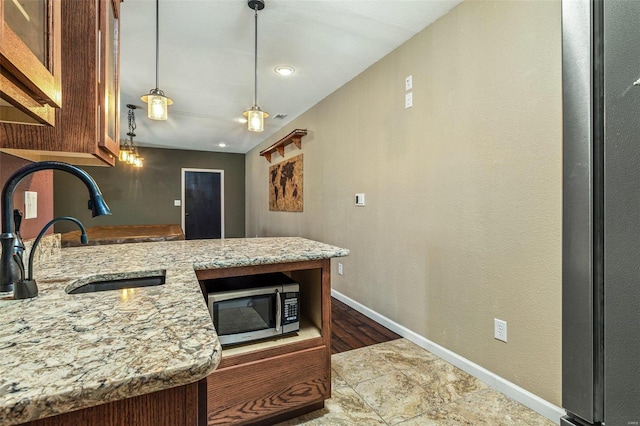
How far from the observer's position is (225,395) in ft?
4.37

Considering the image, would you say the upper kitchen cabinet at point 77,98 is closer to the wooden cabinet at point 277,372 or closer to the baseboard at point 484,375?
the wooden cabinet at point 277,372

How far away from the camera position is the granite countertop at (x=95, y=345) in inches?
16.8

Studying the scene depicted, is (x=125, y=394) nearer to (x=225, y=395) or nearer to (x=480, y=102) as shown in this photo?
(x=225, y=395)

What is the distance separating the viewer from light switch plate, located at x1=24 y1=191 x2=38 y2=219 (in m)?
1.31

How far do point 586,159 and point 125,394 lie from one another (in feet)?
2.75

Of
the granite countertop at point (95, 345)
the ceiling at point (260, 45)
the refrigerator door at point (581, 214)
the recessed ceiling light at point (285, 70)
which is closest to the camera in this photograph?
the granite countertop at point (95, 345)

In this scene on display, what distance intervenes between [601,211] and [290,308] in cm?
127

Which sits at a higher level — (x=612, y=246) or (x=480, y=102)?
(x=480, y=102)

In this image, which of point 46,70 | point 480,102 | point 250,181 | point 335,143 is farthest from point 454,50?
point 250,181

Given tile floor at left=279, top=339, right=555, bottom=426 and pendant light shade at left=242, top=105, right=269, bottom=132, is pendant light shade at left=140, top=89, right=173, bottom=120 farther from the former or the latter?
tile floor at left=279, top=339, right=555, bottom=426

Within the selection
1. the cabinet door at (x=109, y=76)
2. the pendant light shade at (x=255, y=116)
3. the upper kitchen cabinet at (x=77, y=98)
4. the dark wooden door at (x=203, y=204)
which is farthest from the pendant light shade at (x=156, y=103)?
the dark wooden door at (x=203, y=204)

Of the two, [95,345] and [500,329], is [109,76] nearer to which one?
[95,345]

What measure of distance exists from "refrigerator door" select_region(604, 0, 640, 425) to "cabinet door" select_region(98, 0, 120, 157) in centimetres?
148

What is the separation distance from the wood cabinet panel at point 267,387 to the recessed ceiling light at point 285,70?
2.46 metres
